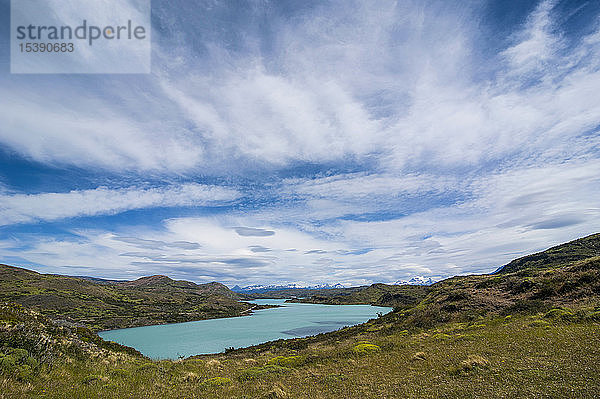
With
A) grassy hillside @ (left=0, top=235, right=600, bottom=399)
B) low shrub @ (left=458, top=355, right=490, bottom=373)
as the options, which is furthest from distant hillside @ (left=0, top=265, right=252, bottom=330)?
low shrub @ (left=458, top=355, right=490, bottom=373)

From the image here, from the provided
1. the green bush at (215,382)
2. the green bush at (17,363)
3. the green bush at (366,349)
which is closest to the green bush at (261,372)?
the green bush at (215,382)

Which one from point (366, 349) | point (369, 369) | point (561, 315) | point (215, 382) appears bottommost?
point (366, 349)

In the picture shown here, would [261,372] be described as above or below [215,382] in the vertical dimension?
below

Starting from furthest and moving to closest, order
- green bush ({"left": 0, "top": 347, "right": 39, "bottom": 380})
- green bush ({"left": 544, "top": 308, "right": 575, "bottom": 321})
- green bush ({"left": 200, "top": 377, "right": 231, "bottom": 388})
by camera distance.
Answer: green bush ({"left": 544, "top": 308, "right": 575, "bottom": 321})
green bush ({"left": 200, "top": 377, "right": 231, "bottom": 388})
green bush ({"left": 0, "top": 347, "right": 39, "bottom": 380})

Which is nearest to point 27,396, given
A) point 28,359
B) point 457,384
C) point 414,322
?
point 28,359

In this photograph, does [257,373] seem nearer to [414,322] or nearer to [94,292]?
[414,322]

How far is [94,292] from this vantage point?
549 ft

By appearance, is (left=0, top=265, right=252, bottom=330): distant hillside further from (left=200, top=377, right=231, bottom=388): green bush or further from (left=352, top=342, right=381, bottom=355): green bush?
(left=352, top=342, right=381, bottom=355): green bush

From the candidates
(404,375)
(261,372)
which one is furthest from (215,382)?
(404,375)

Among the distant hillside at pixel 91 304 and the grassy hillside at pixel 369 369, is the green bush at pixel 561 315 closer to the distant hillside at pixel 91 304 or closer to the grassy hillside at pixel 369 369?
the grassy hillside at pixel 369 369

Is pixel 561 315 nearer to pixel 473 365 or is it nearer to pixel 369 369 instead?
pixel 473 365

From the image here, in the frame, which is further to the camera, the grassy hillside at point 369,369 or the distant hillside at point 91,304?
the distant hillside at point 91,304

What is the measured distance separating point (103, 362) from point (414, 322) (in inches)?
1479

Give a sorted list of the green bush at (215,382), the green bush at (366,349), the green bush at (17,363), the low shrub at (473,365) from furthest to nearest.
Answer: the green bush at (366,349), the green bush at (215,382), the low shrub at (473,365), the green bush at (17,363)
